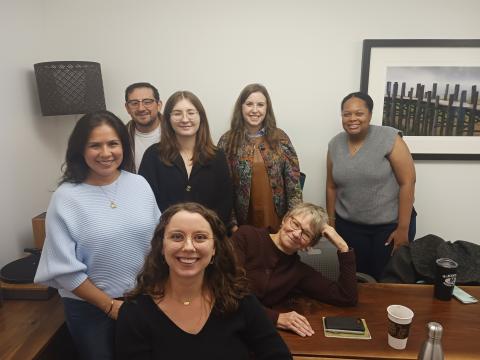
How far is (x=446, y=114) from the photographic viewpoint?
2730 millimetres

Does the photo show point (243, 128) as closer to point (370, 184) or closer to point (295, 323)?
point (370, 184)

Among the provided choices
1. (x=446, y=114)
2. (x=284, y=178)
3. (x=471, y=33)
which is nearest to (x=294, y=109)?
(x=284, y=178)

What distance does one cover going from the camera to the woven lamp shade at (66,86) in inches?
92.0

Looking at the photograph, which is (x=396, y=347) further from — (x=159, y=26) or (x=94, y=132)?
(x=159, y=26)

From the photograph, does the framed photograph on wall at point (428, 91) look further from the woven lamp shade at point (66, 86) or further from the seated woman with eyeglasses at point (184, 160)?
the woven lamp shade at point (66, 86)

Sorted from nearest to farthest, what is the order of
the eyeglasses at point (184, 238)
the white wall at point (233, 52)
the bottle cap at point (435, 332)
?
1. the bottle cap at point (435, 332)
2. the eyeglasses at point (184, 238)
3. the white wall at point (233, 52)

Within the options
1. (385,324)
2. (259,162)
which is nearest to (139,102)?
(259,162)

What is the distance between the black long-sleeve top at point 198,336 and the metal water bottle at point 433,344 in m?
0.41

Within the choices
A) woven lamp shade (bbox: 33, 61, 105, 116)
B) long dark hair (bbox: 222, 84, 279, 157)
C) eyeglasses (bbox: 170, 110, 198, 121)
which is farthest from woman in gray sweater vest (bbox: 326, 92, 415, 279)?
woven lamp shade (bbox: 33, 61, 105, 116)

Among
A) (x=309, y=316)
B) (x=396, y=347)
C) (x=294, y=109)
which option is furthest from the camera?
(x=294, y=109)

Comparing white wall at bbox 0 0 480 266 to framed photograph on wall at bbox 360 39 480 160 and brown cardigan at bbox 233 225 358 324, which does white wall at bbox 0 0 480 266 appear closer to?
framed photograph on wall at bbox 360 39 480 160

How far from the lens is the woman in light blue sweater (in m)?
1.41

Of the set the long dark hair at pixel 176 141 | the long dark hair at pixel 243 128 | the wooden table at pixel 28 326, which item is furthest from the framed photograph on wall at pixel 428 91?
the wooden table at pixel 28 326

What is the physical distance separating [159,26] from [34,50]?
868 millimetres
